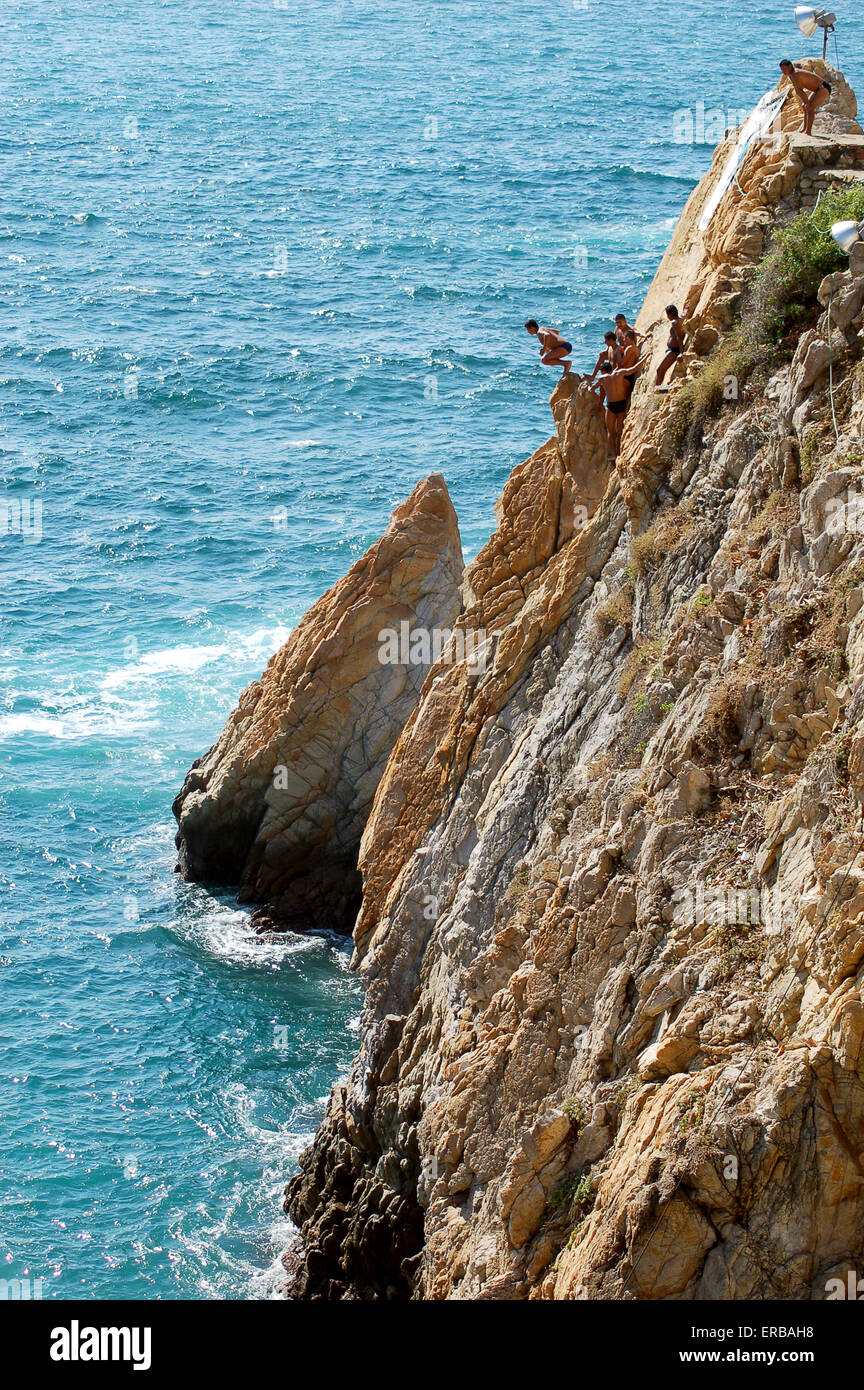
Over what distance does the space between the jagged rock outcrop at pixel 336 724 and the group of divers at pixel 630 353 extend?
10862 millimetres

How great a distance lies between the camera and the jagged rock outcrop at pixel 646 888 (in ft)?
58.9

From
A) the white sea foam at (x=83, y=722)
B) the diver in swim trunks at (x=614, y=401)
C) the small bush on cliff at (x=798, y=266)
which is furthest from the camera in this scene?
the white sea foam at (x=83, y=722)

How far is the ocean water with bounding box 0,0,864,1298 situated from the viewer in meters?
34.3

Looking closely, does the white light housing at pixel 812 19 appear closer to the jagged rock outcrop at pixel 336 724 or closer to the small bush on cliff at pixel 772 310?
the small bush on cliff at pixel 772 310

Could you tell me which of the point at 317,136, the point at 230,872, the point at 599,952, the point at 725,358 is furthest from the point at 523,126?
the point at 599,952

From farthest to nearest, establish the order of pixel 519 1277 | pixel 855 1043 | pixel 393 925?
1. pixel 393 925
2. pixel 519 1277
3. pixel 855 1043

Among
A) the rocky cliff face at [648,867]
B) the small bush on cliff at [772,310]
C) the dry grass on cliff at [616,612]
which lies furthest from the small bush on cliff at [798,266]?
the dry grass on cliff at [616,612]

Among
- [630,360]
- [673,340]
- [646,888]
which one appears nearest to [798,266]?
[673,340]

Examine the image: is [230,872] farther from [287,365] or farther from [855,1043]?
[287,365]

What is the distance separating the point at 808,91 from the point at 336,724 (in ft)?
61.5

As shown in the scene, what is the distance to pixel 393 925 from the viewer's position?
3016 centimetres

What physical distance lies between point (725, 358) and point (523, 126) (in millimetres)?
91011
